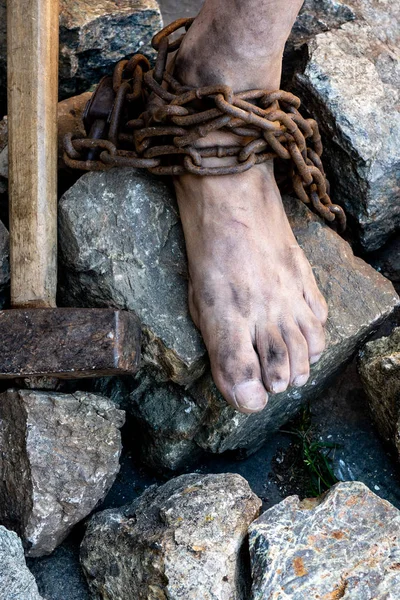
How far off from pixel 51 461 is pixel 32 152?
33.0 inches

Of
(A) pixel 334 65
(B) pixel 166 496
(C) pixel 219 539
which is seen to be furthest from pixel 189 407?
(A) pixel 334 65

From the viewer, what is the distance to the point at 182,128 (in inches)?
77.7

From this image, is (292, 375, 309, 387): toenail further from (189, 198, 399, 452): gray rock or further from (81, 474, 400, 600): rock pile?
(81, 474, 400, 600): rock pile

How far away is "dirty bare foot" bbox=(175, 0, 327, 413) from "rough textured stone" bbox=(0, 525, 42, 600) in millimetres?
650

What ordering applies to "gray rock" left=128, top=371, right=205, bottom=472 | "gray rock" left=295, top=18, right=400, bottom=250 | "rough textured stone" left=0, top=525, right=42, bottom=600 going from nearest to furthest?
"rough textured stone" left=0, top=525, right=42, bottom=600
"gray rock" left=128, top=371, right=205, bottom=472
"gray rock" left=295, top=18, right=400, bottom=250

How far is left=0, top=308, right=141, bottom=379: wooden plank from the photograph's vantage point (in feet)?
6.14

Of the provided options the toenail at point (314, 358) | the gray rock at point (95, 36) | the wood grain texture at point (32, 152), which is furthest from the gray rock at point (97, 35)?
the toenail at point (314, 358)

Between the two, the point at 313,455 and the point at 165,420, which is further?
the point at 313,455

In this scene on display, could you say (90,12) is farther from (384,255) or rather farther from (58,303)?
(384,255)

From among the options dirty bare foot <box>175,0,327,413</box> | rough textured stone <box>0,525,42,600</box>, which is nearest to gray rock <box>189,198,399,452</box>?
dirty bare foot <box>175,0,327,413</box>

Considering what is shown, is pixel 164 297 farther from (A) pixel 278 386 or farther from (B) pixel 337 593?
(B) pixel 337 593

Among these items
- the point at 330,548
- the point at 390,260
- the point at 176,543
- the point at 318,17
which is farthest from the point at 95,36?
the point at 330,548

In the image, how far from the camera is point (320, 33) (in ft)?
8.55

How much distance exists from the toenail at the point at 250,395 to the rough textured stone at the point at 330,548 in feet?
0.83
